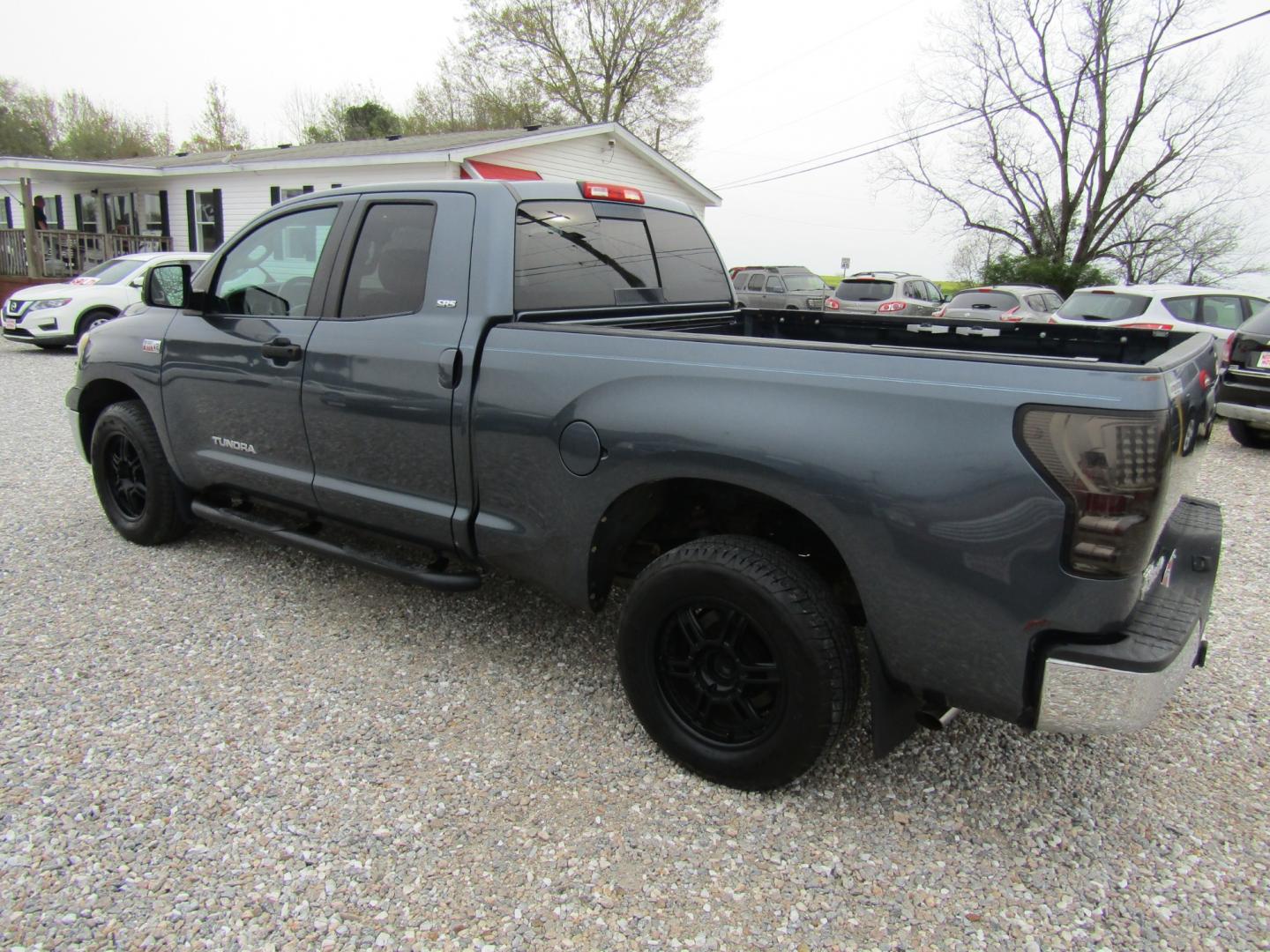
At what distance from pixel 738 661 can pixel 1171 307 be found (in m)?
11.2

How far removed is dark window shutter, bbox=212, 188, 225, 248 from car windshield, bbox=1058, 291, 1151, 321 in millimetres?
19400

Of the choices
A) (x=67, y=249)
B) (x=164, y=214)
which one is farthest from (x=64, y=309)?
(x=164, y=214)

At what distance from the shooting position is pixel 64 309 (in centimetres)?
1324

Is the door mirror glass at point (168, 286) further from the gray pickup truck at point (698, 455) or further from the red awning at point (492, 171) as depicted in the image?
the red awning at point (492, 171)

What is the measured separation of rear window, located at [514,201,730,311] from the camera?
3195mm

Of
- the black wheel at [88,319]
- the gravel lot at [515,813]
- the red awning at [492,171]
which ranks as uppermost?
the red awning at [492,171]

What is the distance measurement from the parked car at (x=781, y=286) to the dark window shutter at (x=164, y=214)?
15.5 m

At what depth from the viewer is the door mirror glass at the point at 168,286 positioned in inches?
157

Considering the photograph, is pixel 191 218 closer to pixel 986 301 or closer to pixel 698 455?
pixel 986 301

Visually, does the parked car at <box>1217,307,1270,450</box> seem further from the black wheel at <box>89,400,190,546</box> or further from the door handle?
the black wheel at <box>89,400,190,546</box>

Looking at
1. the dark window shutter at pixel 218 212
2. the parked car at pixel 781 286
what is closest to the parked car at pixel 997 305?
the parked car at pixel 781 286

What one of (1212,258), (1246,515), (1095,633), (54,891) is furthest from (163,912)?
(1212,258)

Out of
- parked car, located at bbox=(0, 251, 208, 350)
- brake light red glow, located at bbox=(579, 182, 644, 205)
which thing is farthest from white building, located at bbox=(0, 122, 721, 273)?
brake light red glow, located at bbox=(579, 182, 644, 205)

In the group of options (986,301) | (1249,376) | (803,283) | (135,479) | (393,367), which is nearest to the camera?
(393,367)
